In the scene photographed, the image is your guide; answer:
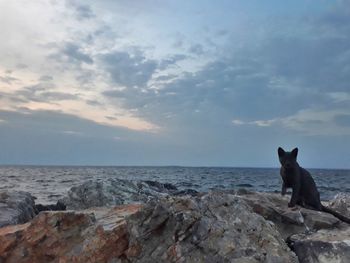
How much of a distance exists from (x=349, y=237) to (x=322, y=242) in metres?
0.85

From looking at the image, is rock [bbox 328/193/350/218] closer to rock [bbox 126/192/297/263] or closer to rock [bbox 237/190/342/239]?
rock [bbox 237/190/342/239]

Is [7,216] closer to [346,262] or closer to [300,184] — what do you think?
[300,184]

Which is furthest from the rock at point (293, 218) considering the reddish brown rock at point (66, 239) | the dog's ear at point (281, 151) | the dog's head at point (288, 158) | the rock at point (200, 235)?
the reddish brown rock at point (66, 239)

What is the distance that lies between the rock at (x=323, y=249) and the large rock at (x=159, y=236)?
57 cm

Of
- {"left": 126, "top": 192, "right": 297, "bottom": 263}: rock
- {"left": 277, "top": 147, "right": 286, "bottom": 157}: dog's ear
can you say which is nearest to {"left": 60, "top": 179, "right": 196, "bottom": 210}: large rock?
{"left": 277, "top": 147, "right": 286, "bottom": 157}: dog's ear

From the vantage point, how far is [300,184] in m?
10.0

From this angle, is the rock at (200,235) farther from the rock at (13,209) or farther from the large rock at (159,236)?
the rock at (13,209)

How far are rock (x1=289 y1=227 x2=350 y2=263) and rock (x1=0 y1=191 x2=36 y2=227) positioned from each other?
7255 millimetres

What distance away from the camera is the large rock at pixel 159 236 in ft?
20.3

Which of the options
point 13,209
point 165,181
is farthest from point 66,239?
point 165,181

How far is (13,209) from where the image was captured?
12703 mm

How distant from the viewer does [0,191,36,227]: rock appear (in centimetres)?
1091

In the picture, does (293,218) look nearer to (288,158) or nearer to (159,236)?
(288,158)

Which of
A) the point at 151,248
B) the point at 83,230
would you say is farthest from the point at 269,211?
the point at 83,230
